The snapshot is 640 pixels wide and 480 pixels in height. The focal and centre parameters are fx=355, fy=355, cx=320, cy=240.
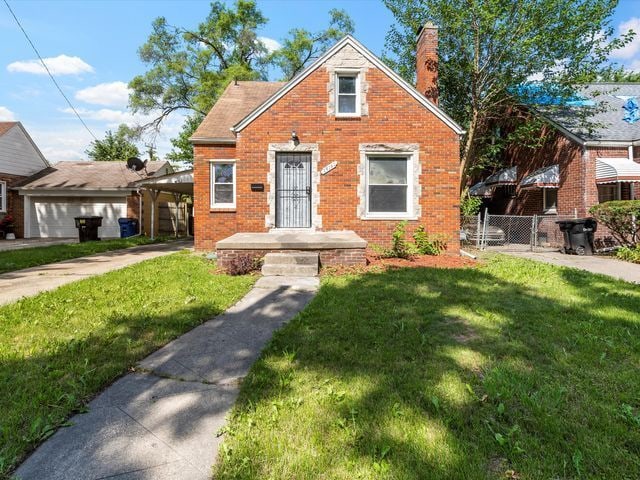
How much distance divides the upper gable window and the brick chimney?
305cm

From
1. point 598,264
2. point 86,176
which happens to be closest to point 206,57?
point 86,176

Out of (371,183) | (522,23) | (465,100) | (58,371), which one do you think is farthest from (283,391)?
(465,100)

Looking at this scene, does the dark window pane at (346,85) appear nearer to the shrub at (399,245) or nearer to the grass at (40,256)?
the shrub at (399,245)

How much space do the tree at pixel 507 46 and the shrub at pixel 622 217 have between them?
5.29 m

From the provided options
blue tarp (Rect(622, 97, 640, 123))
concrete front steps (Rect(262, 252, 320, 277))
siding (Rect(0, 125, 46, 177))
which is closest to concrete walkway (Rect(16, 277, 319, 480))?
concrete front steps (Rect(262, 252, 320, 277))

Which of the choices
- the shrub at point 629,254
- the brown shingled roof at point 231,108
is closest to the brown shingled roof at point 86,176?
the brown shingled roof at point 231,108

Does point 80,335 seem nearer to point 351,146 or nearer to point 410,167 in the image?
point 351,146

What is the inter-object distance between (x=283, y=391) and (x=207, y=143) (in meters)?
10.5

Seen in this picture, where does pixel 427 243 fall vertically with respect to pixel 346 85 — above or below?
below

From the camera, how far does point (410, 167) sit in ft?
34.3

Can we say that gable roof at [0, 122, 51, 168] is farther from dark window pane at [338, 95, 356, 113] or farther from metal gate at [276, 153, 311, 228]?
dark window pane at [338, 95, 356, 113]

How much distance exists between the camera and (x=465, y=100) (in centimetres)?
1631

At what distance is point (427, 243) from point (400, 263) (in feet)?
6.50

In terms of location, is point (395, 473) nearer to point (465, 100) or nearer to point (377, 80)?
point (377, 80)
